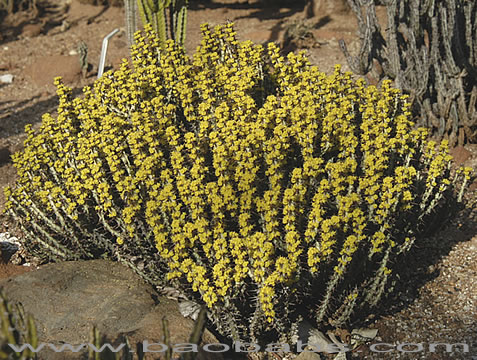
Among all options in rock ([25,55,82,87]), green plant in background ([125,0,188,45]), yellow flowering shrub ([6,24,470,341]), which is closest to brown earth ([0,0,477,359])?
rock ([25,55,82,87])

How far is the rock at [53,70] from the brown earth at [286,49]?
1cm

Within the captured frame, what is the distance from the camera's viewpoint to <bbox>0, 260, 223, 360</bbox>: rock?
319cm

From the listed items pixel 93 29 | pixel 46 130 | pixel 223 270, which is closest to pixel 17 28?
pixel 93 29

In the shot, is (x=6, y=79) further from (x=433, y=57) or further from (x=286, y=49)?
(x=433, y=57)

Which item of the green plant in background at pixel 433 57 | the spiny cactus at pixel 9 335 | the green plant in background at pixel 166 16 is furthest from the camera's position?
the green plant in background at pixel 166 16

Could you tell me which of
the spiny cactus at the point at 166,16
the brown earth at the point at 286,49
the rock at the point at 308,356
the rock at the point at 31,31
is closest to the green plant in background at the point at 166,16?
the spiny cactus at the point at 166,16

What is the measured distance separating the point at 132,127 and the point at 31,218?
37.3 inches

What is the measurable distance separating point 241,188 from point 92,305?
1.12 meters

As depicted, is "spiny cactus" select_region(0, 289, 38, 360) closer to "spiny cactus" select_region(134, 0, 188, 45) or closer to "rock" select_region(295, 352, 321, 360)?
"rock" select_region(295, 352, 321, 360)

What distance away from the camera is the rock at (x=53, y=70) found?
24.9 feet

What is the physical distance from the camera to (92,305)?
135 inches

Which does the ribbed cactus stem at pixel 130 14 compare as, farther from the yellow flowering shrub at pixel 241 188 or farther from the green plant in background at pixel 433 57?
the green plant in background at pixel 433 57

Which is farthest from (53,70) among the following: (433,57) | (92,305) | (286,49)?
(92,305)

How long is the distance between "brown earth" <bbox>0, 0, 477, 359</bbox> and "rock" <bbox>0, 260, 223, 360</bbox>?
617 millimetres
